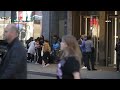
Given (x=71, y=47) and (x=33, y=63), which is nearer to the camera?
(x=71, y=47)

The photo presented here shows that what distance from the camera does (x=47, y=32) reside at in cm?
2598

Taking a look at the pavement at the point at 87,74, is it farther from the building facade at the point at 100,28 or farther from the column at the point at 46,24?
the column at the point at 46,24

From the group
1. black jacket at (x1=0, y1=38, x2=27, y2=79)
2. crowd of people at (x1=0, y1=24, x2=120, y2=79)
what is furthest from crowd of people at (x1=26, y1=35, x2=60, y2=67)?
black jacket at (x1=0, y1=38, x2=27, y2=79)

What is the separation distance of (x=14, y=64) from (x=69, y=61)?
0.85m

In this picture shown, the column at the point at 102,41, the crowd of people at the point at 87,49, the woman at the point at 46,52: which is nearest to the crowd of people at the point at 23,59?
the crowd of people at the point at 87,49

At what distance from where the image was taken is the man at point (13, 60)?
5.73 m

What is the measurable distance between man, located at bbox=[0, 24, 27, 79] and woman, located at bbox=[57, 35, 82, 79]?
1.93ft

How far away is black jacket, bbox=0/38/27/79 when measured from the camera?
5.72m

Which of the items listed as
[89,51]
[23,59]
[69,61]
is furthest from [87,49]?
[23,59]
